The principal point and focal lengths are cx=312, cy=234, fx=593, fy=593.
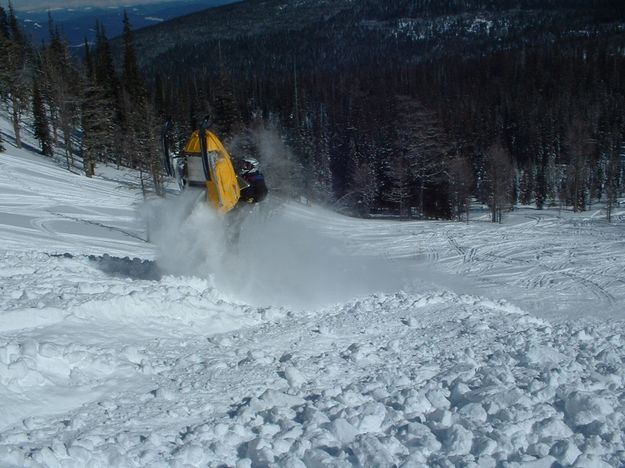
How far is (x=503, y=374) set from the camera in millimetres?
5066

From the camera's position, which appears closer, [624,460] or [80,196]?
[624,460]

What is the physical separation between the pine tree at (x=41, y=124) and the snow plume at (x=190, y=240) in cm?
3835

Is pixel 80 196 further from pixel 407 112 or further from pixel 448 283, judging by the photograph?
pixel 407 112

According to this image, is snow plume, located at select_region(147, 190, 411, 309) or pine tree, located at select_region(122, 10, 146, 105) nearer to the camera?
snow plume, located at select_region(147, 190, 411, 309)

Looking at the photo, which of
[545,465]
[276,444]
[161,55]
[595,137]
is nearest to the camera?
[545,465]

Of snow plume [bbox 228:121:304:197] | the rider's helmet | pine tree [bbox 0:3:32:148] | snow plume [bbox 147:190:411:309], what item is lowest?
snow plume [bbox 228:121:304:197]

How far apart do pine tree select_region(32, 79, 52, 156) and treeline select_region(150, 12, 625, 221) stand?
12514 mm

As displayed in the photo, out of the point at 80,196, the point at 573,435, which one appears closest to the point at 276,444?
the point at 573,435

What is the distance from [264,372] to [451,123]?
63.8m

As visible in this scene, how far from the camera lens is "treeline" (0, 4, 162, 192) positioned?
4028 cm

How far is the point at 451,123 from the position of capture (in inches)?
2589

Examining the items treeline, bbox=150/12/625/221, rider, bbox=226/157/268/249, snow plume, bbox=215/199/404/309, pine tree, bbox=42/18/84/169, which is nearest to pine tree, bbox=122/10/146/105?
treeline, bbox=150/12/625/221

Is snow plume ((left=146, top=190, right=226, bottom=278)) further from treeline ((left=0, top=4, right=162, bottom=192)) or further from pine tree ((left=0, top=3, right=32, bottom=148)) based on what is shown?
pine tree ((left=0, top=3, right=32, bottom=148))

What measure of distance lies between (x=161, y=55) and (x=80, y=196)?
464 feet
